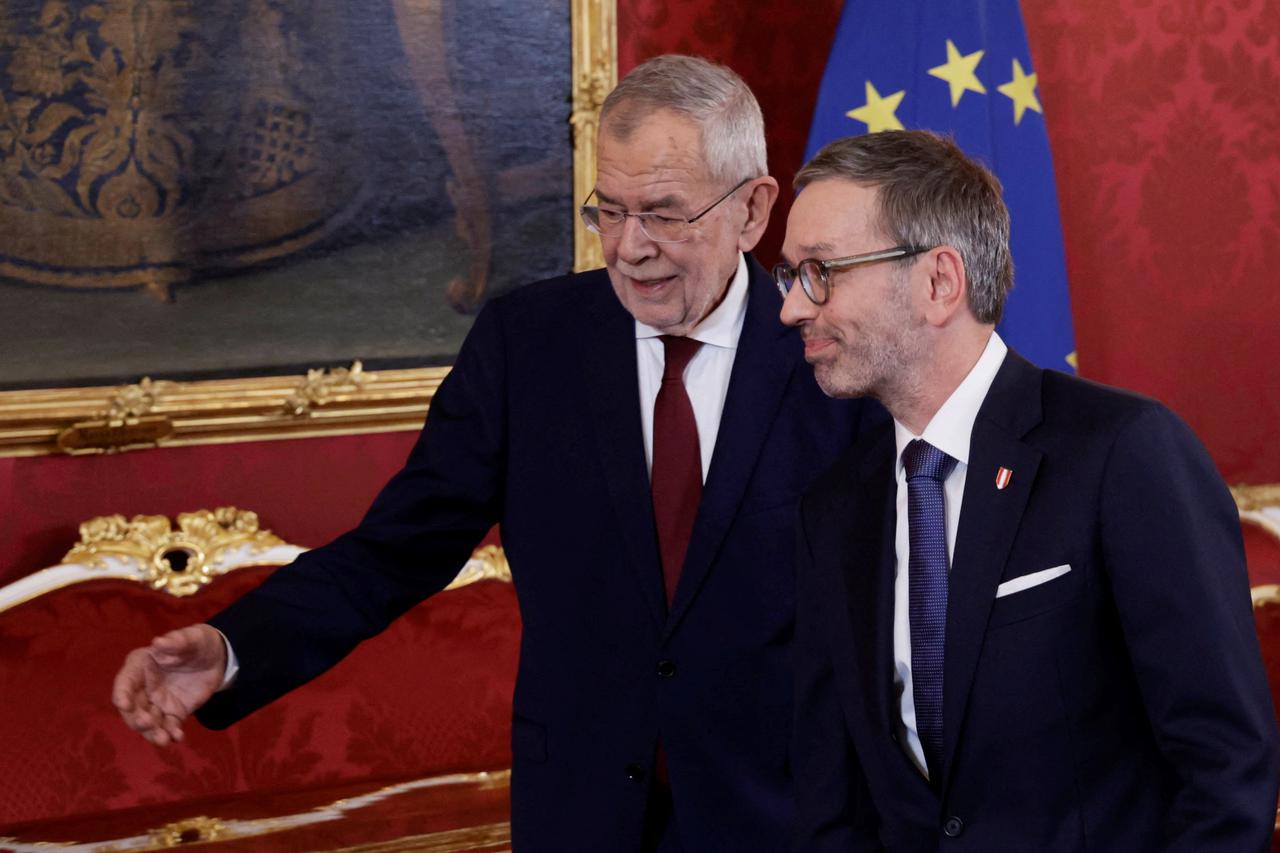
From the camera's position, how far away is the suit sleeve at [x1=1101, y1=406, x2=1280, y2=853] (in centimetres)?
153

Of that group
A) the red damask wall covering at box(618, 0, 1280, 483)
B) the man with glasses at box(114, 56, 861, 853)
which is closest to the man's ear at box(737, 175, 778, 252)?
the man with glasses at box(114, 56, 861, 853)

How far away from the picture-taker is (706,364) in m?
2.22

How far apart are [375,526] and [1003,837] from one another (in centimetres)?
102

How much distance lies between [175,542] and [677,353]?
66.3 inches

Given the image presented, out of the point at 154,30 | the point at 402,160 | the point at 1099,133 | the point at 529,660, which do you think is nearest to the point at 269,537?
the point at 402,160

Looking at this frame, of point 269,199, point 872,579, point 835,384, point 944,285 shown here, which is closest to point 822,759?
point 872,579

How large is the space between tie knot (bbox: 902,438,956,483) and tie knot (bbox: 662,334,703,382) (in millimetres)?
479

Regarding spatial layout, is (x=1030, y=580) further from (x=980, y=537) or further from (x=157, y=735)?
(x=157, y=735)

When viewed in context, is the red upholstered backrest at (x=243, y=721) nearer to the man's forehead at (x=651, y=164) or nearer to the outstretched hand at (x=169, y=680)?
the outstretched hand at (x=169, y=680)

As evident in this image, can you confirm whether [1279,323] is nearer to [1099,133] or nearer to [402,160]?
[1099,133]

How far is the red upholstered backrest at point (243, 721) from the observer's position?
3.34 metres

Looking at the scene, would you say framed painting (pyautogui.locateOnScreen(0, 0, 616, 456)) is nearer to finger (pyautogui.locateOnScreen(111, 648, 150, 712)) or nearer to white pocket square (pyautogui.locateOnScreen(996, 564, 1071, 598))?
finger (pyautogui.locateOnScreen(111, 648, 150, 712))

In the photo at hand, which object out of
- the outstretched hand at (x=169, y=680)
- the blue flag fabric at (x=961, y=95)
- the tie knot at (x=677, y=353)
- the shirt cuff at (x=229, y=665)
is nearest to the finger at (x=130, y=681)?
the outstretched hand at (x=169, y=680)

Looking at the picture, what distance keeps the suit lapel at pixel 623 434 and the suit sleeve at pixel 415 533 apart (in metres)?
0.15
